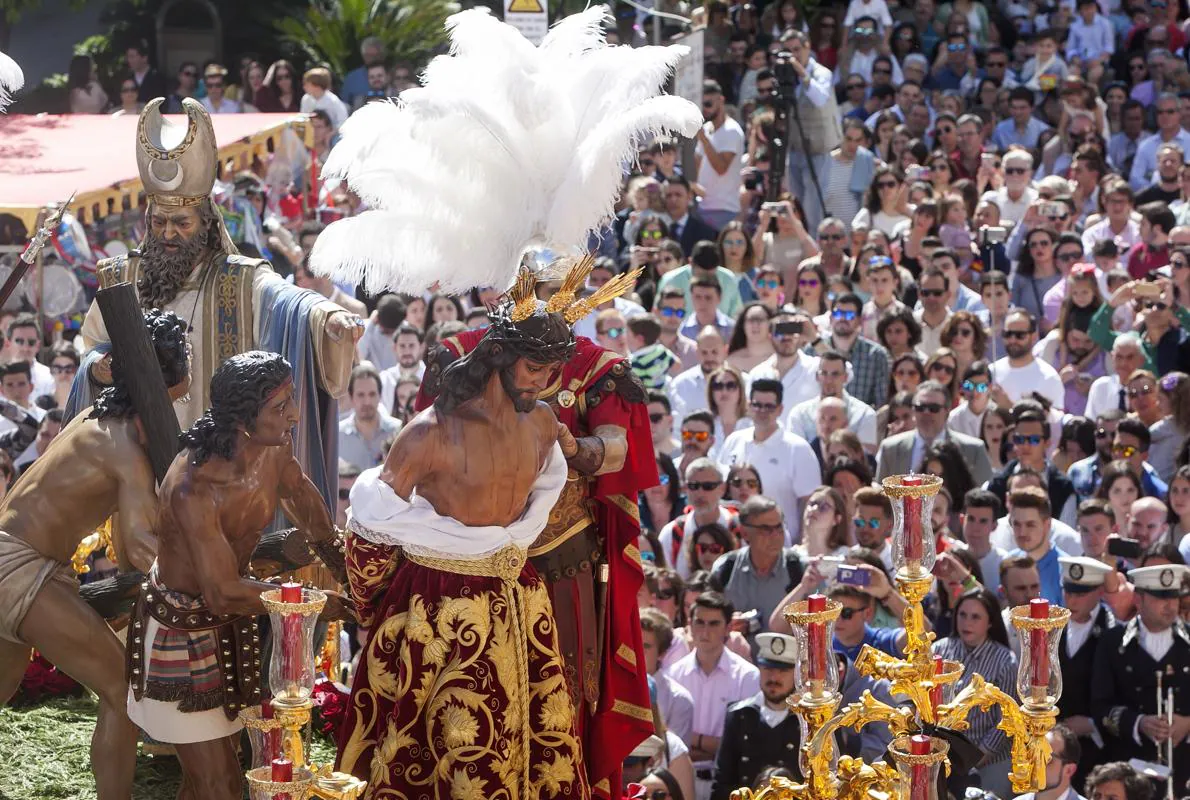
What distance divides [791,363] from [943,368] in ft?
3.25

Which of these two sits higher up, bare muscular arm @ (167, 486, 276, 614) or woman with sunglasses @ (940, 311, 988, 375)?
→ bare muscular arm @ (167, 486, 276, 614)

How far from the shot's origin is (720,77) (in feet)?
64.0

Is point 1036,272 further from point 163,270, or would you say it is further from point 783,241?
point 163,270

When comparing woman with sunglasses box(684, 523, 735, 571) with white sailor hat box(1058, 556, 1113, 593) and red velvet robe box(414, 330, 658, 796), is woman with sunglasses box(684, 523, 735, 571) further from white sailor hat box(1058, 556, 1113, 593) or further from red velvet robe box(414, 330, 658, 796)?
red velvet robe box(414, 330, 658, 796)

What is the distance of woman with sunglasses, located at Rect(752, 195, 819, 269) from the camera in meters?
14.6

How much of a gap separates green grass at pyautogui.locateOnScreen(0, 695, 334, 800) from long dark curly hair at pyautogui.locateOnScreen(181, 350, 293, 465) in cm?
196

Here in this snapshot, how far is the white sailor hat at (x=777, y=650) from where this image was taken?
834cm

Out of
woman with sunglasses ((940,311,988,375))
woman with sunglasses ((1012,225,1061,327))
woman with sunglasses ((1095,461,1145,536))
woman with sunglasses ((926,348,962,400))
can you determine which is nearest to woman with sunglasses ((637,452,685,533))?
woman with sunglasses ((926,348,962,400))

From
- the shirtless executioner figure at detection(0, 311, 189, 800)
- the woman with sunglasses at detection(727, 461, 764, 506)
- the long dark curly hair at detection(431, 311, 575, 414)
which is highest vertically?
the long dark curly hair at detection(431, 311, 575, 414)

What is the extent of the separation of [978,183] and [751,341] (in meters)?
4.19

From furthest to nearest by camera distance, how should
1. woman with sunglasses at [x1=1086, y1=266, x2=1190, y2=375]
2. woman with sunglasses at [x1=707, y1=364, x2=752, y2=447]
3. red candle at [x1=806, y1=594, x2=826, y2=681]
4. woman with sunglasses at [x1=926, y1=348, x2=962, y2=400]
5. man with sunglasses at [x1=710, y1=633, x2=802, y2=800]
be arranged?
1. woman with sunglasses at [x1=707, y1=364, x2=752, y2=447]
2. woman with sunglasses at [x1=1086, y1=266, x2=1190, y2=375]
3. woman with sunglasses at [x1=926, y1=348, x2=962, y2=400]
4. man with sunglasses at [x1=710, y1=633, x2=802, y2=800]
5. red candle at [x1=806, y1=594, x2=826, y2=681]

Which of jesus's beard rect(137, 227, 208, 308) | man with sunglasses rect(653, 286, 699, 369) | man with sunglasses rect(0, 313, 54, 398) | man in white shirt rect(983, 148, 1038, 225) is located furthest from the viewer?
man in white shirt rect(983, 148, 1038, 225)

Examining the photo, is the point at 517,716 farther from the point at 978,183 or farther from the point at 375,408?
the point at 978,183

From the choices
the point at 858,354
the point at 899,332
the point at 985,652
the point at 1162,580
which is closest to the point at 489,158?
the point at 985,652
